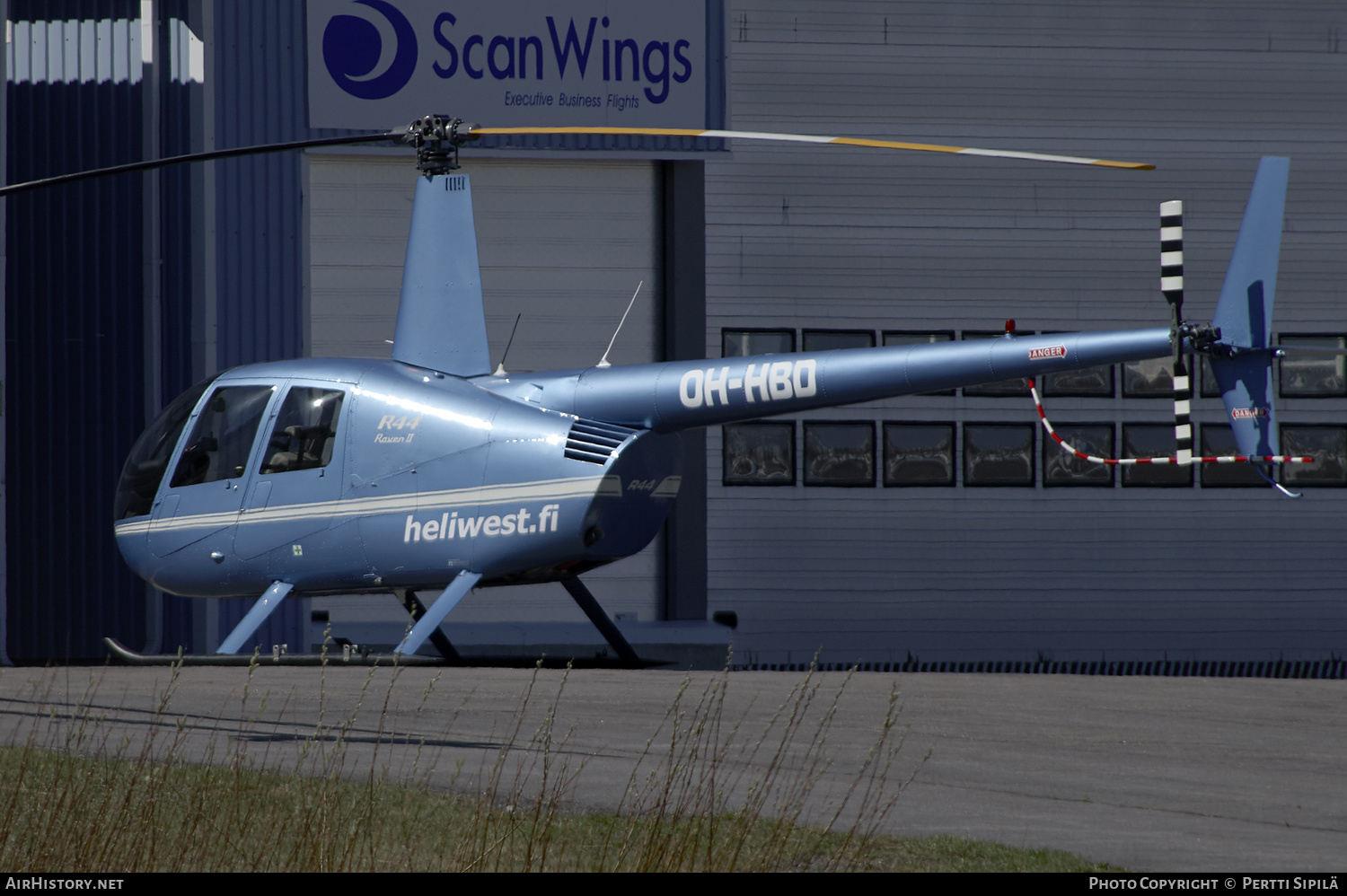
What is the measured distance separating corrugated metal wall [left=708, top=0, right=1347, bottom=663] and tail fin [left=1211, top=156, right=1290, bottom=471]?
7.11 metres

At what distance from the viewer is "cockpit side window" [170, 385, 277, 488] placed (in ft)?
40.0

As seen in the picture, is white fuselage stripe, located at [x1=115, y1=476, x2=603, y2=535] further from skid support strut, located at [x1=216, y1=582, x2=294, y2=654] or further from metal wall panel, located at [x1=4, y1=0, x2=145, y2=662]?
metal wall panel, located at [x1=4, y1=0, x2=145, y2=662]

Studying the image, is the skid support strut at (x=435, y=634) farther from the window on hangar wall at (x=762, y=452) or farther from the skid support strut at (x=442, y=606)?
the window on hangar wall at (x=762, y=452)

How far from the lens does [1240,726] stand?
1023 centimetres

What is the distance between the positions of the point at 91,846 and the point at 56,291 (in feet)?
43.0

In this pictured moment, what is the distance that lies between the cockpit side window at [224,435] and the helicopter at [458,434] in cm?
2

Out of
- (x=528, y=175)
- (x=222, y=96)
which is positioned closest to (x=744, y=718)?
(x=528, y=175)

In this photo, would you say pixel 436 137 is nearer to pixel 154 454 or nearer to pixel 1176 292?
pixel 154 454

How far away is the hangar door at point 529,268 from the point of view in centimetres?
1725

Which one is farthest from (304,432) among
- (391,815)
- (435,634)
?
(391,815)

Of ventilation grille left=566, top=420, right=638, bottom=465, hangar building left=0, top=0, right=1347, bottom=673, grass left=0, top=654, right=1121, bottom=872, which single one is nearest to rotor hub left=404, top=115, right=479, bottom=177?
ventilation grille left=566, top=420, right=638, bottom=465

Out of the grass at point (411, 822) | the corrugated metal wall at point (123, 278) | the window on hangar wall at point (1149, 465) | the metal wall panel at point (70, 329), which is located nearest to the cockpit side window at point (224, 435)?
the corrugated metal wall at point (123, 278)
